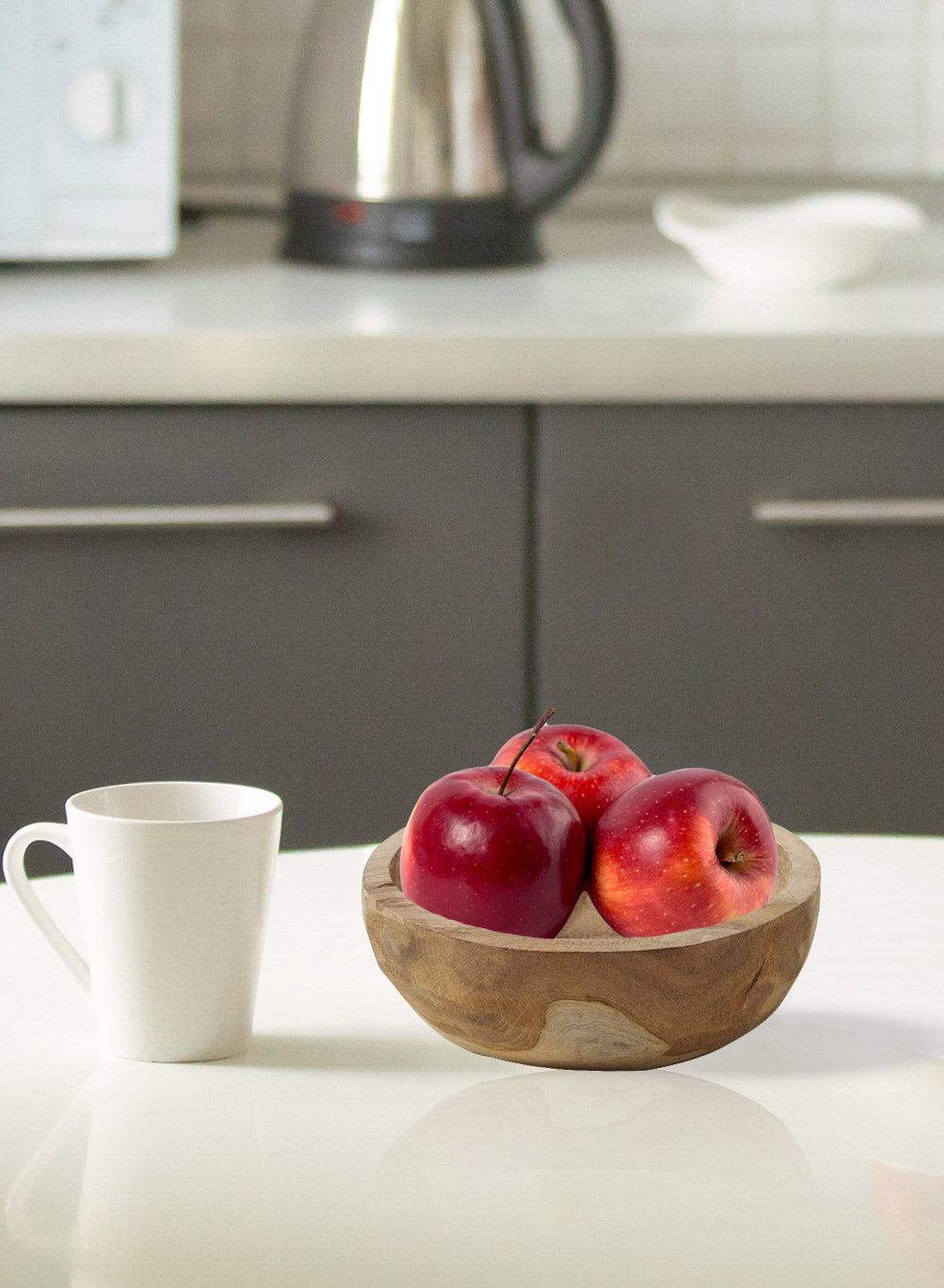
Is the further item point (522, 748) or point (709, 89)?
point (709, 89)

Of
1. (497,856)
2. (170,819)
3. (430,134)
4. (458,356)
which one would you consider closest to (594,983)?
(497,856)

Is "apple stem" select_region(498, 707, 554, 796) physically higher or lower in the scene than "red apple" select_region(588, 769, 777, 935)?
higher

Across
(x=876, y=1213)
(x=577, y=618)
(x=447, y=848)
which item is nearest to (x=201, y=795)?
(x=447, y=848)

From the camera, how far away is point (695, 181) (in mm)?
1890

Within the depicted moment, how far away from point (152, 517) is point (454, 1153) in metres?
0.78

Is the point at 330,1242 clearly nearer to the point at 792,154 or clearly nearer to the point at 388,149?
the point at 388,149

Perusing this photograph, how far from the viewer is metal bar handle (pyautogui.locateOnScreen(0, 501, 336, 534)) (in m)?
1.17

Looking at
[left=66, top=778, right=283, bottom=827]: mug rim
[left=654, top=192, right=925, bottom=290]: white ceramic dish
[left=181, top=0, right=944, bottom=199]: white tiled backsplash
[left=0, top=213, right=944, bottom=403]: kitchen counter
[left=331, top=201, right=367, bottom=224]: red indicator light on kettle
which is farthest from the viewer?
[left=181, top=0, right=944, bottom=199]: white tiled backsplash

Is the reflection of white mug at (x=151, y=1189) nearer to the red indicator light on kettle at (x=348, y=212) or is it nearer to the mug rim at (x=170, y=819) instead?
the mug rim at (x=170, y=819)

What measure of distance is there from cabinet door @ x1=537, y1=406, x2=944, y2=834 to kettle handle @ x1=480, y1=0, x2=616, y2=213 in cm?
34

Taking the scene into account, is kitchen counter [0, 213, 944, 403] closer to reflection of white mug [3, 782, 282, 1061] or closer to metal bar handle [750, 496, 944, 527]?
metal bar handle [750, 496, 944, 527]

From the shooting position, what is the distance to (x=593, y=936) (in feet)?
1.84

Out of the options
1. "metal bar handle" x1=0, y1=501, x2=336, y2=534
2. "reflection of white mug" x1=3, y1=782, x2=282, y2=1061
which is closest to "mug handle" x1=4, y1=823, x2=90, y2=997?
"reflection of white mug" x1=3, y1=782, x2=282, y2=1061

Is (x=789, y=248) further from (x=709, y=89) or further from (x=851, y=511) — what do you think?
(x=709, y=89)
